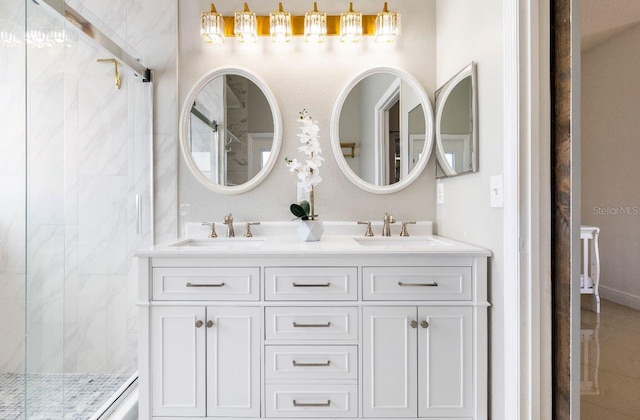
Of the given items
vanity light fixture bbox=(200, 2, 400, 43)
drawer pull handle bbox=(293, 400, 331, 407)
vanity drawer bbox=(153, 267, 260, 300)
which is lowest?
drawer pull handle bbox=(293, 400, 331, 407)

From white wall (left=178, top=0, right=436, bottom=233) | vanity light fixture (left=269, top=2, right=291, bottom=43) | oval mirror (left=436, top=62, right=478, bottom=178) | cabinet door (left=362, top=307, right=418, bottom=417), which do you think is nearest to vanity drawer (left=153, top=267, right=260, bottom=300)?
cabinet door (left=362, top=307, right=418, bottom=417)

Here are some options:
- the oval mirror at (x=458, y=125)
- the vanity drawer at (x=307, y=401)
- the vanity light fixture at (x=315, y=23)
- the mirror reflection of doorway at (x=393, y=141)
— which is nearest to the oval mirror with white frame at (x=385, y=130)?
the mirror reflection of doorway at (x=393, y=141)

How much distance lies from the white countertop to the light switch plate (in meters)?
0.24

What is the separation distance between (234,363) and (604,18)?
1.78 metres

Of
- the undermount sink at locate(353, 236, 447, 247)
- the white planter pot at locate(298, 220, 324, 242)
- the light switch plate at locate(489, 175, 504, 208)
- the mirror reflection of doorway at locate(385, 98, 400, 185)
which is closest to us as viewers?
the light switch plate at locate(489, 175, 504, 208)

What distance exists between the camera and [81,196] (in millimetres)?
1646

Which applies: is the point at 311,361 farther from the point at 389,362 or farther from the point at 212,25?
the point at 212,25

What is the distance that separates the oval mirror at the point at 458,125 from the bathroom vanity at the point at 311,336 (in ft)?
1.53

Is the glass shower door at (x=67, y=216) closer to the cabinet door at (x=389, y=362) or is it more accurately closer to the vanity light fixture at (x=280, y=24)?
the vanity light fixture at (x=280, y=24)

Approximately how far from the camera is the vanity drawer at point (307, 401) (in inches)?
62.1

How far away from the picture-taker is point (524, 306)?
131 centimetres

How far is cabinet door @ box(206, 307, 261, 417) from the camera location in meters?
1.57

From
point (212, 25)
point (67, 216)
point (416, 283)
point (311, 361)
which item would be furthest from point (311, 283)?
point (212, 25)

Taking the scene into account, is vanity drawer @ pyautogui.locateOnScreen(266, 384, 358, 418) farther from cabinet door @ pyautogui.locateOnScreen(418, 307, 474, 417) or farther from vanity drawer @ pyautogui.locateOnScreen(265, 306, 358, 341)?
cabinet door @ pyautogui.locateOnScreen(418, 307, 474, 417)
